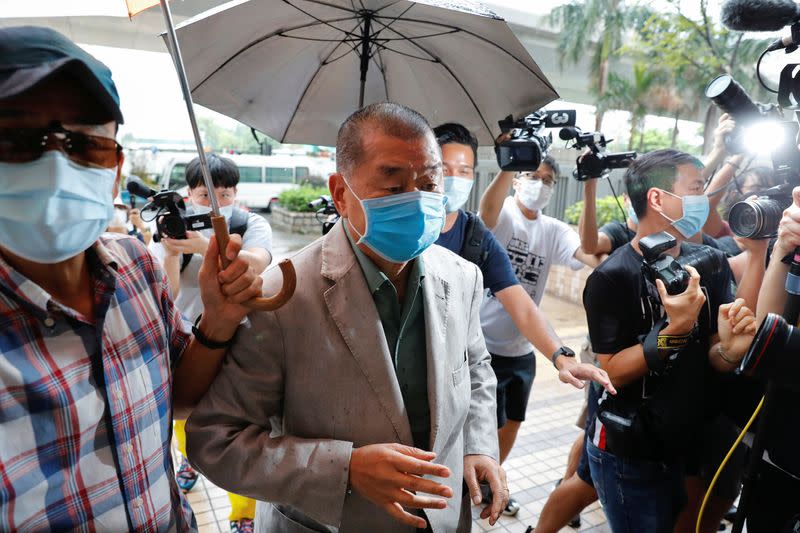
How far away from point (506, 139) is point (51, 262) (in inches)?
84.8

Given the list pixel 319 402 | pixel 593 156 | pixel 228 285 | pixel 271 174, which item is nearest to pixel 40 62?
pixel 228 285

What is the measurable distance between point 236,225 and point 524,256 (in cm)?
181

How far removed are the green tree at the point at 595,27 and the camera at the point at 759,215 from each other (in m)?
15.3

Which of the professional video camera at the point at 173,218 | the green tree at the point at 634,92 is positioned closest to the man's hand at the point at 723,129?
the professional video camera at the point at 173,218

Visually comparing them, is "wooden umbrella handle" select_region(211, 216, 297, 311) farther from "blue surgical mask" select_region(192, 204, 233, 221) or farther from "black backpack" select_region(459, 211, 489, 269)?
"blue surgical mask" select_region(192, 204, 233, 221)

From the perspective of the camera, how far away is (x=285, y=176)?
17.3m

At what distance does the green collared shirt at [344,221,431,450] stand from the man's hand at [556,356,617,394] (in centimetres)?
63

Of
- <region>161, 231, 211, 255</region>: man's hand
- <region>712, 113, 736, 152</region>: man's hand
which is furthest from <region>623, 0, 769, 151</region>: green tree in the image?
<region>161, 231, 211, 255</region>: man's hand

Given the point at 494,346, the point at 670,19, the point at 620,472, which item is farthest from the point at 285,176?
the point at 620,472

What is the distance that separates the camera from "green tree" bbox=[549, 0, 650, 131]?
616 inches

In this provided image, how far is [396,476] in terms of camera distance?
116 cm

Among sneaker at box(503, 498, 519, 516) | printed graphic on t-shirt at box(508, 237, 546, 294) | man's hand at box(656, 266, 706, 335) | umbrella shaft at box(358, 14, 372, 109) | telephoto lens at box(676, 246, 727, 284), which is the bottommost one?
sneaker at box(503, 498, 519, 516)

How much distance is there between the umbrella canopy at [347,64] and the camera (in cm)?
193

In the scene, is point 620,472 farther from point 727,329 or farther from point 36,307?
point 36,307
